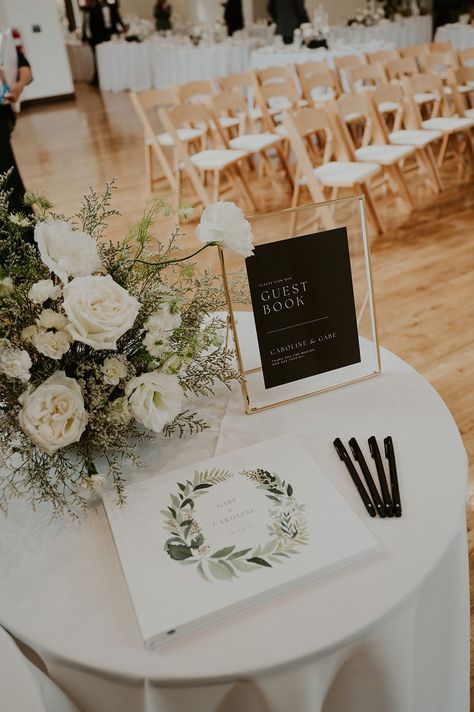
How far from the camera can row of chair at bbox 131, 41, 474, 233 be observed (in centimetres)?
443

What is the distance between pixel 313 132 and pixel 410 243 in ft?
4.49

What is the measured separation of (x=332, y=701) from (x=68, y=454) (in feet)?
2.05

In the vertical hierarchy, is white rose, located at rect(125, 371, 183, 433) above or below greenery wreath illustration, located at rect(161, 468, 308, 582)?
above

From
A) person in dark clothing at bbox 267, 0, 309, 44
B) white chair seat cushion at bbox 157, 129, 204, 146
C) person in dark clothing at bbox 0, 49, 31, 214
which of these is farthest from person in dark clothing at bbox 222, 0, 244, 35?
person in dark clothing at bbox 0, 49, 31, 214

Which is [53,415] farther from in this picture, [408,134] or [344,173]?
[408,134]

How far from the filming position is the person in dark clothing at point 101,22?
12.9 m

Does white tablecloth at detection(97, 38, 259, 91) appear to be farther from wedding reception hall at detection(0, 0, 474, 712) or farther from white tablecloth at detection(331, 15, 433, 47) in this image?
wedding reception hall at detection(0, 0, 474, 712)

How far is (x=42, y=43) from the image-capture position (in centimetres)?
1084

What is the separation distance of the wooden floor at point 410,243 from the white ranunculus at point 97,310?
36.9 inches

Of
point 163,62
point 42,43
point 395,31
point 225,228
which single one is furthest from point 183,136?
point 42,43

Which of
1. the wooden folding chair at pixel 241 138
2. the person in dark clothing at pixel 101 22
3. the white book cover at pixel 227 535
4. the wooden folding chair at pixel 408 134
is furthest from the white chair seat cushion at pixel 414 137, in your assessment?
the person in dark clothing at pixel 101 22

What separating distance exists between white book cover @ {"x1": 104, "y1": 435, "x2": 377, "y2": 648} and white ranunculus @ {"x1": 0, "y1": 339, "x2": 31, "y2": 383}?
0.90 feet

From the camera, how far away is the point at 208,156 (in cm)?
495

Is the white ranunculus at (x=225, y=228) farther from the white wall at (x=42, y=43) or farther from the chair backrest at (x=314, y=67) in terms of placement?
the white wall at (x=42, y=43)
